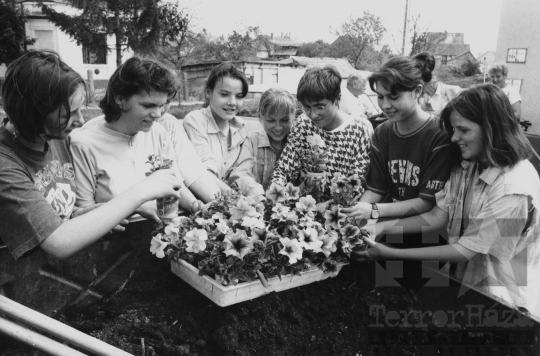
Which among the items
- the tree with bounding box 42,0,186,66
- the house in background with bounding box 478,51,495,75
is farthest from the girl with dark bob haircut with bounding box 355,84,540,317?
the tree with bounding box 42,0,186,66

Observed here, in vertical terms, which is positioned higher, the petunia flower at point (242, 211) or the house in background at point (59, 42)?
the house in background at point (59, 42)

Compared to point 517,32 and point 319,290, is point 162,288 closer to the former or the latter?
point 319,290

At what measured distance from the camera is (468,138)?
6.04 feet

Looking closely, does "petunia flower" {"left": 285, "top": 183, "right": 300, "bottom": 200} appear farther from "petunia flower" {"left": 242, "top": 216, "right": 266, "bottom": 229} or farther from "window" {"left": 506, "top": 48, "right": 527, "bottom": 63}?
"window" {"left": 506, "top": 48, "right": 527, "bottom": 63}

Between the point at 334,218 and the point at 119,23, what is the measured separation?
72.6 feet

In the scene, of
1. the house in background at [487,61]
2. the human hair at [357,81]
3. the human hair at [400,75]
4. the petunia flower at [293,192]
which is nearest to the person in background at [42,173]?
the petunia flower at [293,192]

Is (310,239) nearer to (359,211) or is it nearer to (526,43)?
(359,211)

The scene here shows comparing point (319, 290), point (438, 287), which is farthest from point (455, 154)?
point (319, 290)

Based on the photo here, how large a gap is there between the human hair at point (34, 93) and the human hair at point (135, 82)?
0.57 meters

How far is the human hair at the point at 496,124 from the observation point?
1.77 meters

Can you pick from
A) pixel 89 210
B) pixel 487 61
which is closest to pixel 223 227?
pixel 89 210

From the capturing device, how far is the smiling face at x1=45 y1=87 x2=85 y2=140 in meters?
1.44

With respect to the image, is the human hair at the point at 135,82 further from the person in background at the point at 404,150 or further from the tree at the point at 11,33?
the tree at the point at 11,33

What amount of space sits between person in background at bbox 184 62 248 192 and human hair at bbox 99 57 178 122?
2.70ft
